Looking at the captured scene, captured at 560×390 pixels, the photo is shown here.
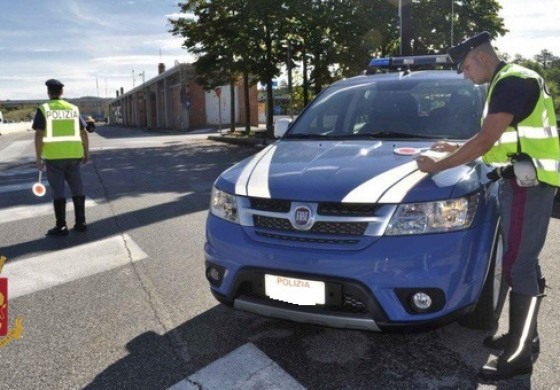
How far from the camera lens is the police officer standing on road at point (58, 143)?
6.14 meters

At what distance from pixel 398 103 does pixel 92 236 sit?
400cm

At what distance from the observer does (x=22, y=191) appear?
31.4 feet

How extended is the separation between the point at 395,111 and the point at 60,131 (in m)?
4.17

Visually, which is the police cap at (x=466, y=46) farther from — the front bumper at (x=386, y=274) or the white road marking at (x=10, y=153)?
the white road marking at (x=10, y=153)

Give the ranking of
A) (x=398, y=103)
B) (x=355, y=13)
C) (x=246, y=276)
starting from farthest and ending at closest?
(x=355, y=13), (x=398, y=103), (x=246, y=276)

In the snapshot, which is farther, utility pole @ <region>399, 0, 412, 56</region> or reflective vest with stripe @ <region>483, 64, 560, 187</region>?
utility pole @ <region>399, 0, 412, 56</region>

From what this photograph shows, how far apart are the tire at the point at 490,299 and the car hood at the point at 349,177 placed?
0.53m

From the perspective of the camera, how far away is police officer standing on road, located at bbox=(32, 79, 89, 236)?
6.14m

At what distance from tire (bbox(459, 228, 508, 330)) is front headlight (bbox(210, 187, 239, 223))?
1.52 metres

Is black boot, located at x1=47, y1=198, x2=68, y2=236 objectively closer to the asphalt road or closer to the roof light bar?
the asphalt road

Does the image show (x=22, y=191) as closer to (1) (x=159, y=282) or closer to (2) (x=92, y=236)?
(2) (x=92, y=236)

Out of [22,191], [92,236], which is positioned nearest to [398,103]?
[92,236]

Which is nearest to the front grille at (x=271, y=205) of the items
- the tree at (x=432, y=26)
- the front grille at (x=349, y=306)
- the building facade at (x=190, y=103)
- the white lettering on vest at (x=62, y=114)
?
the front grille at (x=349, y=306)

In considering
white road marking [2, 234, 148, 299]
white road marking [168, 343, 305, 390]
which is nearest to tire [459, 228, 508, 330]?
white road marking [168, 343, 305, 390]
